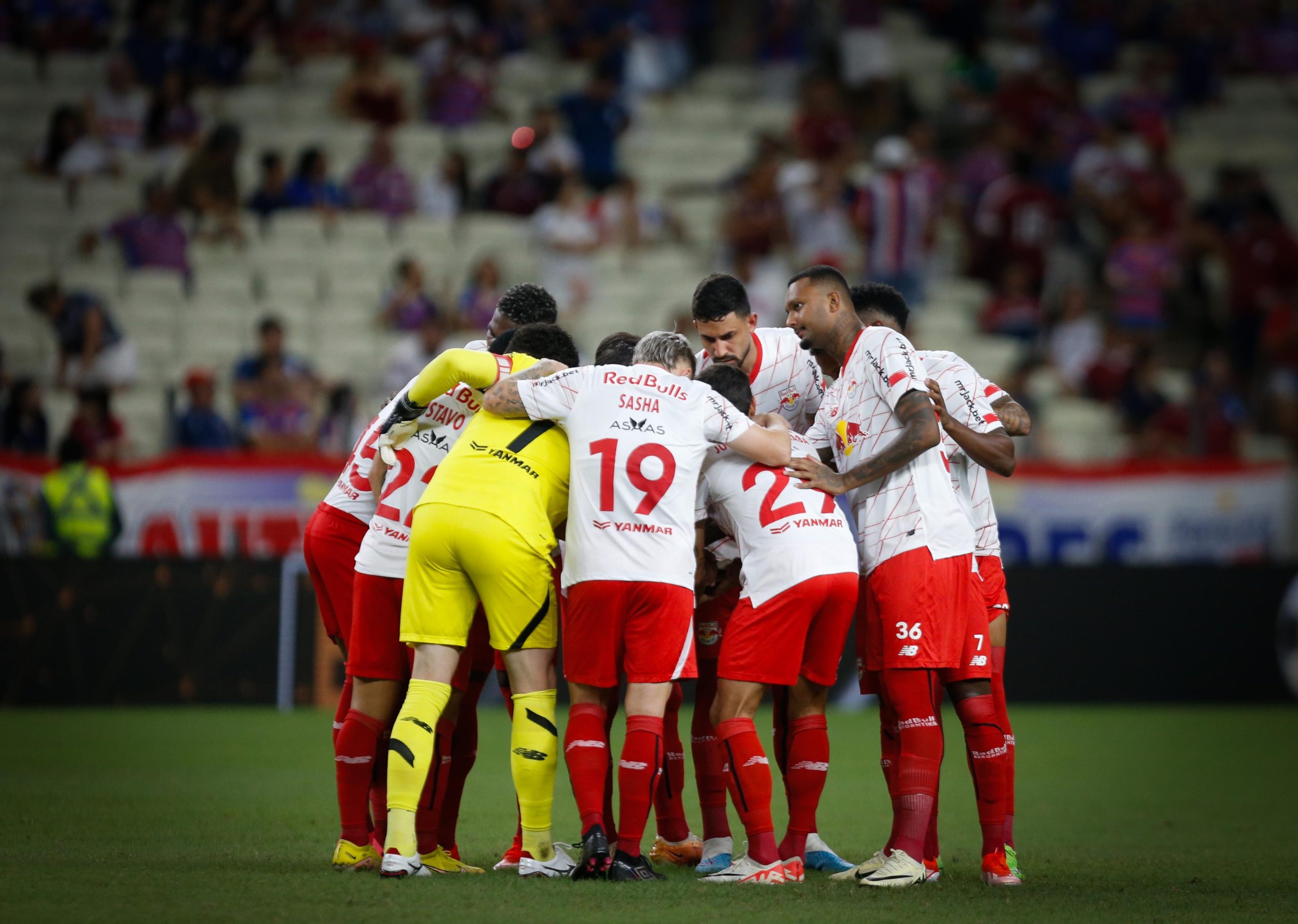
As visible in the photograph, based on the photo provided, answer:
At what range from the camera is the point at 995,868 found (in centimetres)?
643

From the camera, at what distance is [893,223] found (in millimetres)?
16969

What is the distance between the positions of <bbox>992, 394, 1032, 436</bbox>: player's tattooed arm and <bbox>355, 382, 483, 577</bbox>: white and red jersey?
7.69 ft

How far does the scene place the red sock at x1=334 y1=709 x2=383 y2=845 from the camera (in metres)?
6.49

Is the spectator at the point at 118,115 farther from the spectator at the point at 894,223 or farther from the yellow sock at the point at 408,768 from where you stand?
the yellow sock at the point at 408,768

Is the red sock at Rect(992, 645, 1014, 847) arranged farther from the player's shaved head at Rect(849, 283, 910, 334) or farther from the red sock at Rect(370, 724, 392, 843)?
the red sock at Rect(370, 724, 392, 843)

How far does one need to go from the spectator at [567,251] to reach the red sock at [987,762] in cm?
1144

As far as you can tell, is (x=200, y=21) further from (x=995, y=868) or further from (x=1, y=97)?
(x=995, y=868)

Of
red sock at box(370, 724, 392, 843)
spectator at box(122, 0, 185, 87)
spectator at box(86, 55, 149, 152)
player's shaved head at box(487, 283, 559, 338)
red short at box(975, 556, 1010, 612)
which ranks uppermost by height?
spectator at box(122, 0, 185, 87)

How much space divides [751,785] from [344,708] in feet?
6.02

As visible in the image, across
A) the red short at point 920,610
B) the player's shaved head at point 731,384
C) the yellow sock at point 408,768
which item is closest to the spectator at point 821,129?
the player's shaved head at point 731,384

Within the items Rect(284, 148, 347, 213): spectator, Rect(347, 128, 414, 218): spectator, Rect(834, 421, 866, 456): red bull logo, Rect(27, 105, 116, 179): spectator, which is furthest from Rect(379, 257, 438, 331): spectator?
Rect(834, 421, 866, 456): red bull logo

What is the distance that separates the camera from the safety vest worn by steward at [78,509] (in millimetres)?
13883

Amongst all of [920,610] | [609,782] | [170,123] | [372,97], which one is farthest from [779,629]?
[170,123]

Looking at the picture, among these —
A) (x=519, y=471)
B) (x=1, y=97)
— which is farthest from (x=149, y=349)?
(x=519, y=471)
